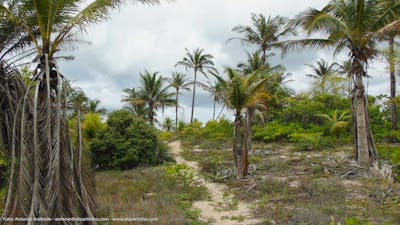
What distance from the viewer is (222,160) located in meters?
13.8

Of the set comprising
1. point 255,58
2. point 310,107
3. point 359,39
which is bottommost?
point 310,107

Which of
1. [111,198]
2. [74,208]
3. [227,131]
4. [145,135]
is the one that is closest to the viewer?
[74,208]

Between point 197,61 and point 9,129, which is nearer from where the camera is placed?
point 9,129

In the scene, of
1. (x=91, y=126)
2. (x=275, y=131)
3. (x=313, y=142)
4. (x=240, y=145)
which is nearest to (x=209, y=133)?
(x=275, y=131)

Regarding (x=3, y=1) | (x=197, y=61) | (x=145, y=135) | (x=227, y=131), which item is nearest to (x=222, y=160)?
(x=145, y=135)

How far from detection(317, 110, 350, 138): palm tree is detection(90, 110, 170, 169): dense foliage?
34.1 ft

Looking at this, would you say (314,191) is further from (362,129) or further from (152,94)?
(152,94)

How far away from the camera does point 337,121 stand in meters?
17.5

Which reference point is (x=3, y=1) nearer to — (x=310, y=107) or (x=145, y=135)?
(x=145, y=135)

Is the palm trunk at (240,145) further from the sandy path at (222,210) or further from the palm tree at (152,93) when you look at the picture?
the palm tree at (152,93)

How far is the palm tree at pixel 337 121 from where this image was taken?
661 inches

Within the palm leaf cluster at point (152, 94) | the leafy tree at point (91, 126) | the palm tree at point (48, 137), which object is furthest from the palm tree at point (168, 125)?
the palm tree at point (48, 137)

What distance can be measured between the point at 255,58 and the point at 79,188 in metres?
18.0

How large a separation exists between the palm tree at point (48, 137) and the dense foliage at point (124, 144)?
369 inches
